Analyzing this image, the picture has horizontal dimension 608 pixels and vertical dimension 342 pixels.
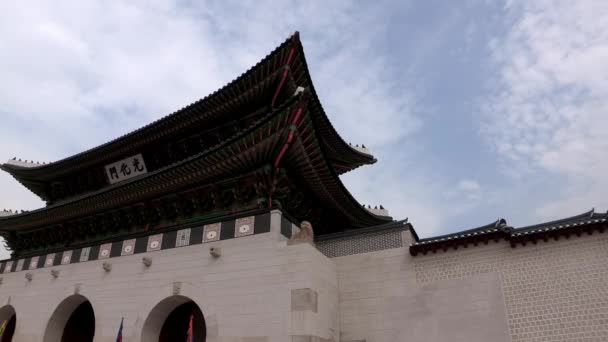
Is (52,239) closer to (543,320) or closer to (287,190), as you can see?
(287,190)

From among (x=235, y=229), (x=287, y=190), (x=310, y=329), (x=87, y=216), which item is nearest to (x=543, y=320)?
(x=310, y=329)

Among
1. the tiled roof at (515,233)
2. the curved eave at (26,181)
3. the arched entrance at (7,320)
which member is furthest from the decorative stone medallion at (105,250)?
the tiled roof at (515,233)

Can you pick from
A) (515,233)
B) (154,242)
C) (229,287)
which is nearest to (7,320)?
(154,242)

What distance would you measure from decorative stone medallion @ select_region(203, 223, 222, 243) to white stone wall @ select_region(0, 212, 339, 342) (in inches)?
10.6

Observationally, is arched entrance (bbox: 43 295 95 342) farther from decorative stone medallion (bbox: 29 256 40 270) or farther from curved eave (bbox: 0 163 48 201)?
curved eave (bbox: 0 163 48 201)

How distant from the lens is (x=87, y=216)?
669 inches

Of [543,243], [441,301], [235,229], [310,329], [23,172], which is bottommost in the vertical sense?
[310,329]

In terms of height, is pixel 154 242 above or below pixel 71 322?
above

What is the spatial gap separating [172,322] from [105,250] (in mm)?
3836

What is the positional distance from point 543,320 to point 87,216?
1651 cm

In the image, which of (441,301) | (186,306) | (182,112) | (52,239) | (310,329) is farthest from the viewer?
(52,239)

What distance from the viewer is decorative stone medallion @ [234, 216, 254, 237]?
12.7 m

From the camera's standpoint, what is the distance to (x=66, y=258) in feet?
55.1

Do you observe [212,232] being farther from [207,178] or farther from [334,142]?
[334,142]
